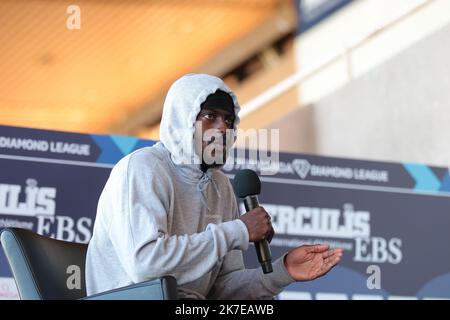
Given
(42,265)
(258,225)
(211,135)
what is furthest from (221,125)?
(42,265)

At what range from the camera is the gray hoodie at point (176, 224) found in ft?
7.97

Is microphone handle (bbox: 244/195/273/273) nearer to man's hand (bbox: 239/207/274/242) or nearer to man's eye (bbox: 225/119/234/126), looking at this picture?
man's hand (bbox: 239/207/274/242)

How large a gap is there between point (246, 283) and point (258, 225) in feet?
1.19

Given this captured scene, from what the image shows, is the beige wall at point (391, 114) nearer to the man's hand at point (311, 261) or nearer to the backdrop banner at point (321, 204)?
the backdrop banner at point (321, 204)

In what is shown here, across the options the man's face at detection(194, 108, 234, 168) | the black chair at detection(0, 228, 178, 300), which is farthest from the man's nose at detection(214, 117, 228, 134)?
the black chair at detection(0, 228, 178, 300)

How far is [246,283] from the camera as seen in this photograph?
2738mm

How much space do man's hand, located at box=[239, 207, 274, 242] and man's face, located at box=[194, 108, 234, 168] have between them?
0.29 m

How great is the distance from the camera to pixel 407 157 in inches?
230

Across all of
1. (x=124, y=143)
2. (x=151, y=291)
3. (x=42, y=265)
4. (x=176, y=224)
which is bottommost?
(x=151, y=291)

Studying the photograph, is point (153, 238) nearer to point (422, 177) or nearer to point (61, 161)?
point (61, 161)

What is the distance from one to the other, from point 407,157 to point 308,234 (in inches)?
59.6
